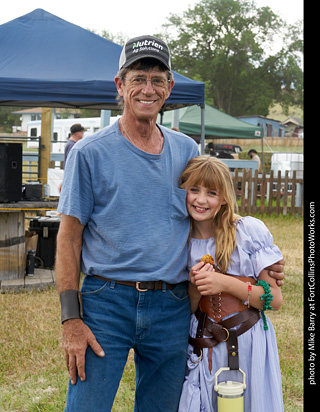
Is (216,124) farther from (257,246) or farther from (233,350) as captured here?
(233,350)

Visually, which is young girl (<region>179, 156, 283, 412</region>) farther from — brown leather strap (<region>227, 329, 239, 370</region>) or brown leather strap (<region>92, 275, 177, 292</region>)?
brown leather strap (<region>92, 275, 177, 292</region>)

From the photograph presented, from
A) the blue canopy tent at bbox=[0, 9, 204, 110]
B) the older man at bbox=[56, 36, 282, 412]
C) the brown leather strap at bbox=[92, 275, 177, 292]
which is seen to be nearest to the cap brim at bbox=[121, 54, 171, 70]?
the older man at bbox=[56, 36, 282, 412]

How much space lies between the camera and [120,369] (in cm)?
→ 233

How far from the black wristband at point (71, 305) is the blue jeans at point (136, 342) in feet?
0.18

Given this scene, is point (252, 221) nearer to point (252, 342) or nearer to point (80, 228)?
point (252, 342)

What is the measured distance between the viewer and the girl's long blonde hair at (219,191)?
8.23ft

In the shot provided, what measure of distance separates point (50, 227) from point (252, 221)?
6.02m

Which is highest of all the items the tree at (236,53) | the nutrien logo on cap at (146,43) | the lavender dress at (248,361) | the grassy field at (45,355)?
the tree at (236,53)

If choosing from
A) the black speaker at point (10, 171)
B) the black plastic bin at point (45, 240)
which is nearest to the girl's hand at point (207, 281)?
the black speaker at point (10, 171)

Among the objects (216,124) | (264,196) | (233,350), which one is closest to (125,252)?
(233,350)

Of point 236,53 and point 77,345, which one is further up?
point 236,53

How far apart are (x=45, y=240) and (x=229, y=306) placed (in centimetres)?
599

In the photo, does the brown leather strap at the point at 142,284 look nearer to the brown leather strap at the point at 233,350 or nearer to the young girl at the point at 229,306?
the young girl at the point at 229,306

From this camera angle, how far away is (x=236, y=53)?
62.3 m
